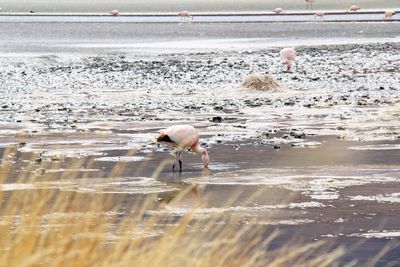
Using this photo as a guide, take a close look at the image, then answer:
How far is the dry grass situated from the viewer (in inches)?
309

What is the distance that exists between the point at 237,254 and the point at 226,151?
8.22 metres

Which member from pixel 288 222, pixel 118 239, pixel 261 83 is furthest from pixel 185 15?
pixel 118 239

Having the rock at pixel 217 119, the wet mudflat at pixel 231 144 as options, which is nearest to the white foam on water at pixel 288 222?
the wet mudflat at pixel 231 144

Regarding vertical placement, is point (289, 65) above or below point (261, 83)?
below

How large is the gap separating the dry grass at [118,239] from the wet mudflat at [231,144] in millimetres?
260

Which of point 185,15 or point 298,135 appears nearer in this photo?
point 298,135

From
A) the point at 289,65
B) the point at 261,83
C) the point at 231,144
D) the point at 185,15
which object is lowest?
the point at 185,15

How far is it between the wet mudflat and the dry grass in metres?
0.26

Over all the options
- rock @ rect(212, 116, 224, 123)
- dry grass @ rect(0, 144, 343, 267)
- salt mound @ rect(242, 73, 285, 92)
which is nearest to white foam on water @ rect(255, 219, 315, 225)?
dry grass @ rect(0, 144, 343, 267)

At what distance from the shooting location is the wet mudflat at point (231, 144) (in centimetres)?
1377

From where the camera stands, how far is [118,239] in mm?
10844

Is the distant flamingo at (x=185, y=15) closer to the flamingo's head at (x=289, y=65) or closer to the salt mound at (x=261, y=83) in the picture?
the flamingo's head at (x=289, y=65)

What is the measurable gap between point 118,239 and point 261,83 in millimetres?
22219

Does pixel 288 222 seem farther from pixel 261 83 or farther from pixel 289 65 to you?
pixel 289 65
